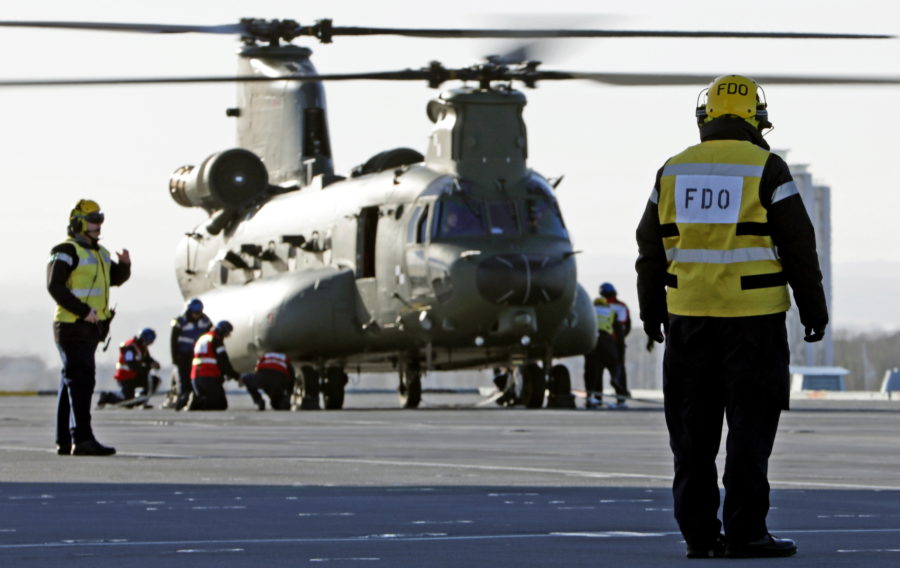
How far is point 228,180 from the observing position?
34.5m

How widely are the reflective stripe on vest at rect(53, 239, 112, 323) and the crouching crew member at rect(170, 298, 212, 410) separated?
697 inches

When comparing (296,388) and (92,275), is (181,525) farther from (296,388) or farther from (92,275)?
(296,388)

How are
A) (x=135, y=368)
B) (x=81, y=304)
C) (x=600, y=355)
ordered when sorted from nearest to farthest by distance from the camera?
(x=81, y=304)
(x=600, y=355)
(x=135, y=368)

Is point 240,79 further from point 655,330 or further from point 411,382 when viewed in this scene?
point 655,330

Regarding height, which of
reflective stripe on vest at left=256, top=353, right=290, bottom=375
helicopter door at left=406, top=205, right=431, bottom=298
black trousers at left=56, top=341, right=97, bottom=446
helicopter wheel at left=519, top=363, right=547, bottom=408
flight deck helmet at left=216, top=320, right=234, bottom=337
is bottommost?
black trousers at left=56, top=341, right=97, bottom=446

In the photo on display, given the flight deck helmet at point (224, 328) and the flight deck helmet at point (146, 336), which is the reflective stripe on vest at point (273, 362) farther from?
the flight deck helmet at point (146, 336)

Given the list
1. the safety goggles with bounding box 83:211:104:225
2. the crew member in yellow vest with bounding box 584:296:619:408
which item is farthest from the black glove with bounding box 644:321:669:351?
the crew member in yellow vest with bounding box 584:296:619:408

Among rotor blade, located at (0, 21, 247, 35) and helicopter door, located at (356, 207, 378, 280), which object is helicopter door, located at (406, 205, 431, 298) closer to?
helicopter door, located at (356, 207, 378, 280)

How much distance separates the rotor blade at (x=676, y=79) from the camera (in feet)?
67.6

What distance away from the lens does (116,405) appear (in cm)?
3562

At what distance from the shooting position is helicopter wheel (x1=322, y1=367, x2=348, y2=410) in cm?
3162

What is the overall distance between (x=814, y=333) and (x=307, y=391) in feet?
82.1

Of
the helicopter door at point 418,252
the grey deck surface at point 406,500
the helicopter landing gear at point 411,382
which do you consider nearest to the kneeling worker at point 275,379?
the helicopter landing gear at point 411,382

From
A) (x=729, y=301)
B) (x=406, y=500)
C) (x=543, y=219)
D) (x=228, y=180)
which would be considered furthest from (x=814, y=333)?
(x=228, y=180)
